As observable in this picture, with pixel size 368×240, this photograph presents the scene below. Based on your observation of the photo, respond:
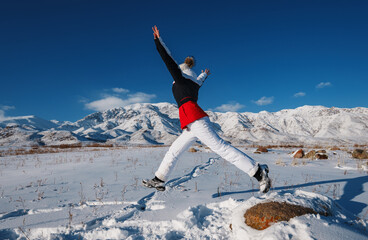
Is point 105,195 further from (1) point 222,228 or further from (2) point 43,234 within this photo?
(1) point 222,228

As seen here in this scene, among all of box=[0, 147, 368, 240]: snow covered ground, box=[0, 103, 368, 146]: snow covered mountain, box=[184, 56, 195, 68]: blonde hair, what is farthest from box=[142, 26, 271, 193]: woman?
box=[0, 103, 368, 146]: snow covered mountain

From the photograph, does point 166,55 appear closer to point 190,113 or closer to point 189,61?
point 189,61

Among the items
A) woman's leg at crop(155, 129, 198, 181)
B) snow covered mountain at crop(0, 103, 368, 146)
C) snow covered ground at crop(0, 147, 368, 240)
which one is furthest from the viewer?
snow covered mountain at crop(0, 103, 368, 146)

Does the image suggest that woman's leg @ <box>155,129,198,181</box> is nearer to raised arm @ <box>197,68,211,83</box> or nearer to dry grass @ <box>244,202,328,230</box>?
raised arm @ <box>197,68,211,83</box>

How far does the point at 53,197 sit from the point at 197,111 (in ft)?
8.47

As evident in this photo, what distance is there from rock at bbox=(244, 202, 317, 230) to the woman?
2.62 ft

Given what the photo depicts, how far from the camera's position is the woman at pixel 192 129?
2703 millimetres

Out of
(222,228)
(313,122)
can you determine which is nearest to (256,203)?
(222,228)

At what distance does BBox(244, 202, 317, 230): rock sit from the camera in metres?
1.73

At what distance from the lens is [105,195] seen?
312 cm

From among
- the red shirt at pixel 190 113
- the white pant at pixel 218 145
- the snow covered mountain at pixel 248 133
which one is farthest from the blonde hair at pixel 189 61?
the snow covered mountain at pixel 248 133

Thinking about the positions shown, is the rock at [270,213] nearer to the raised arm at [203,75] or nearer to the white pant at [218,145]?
the white pant at [218,145]

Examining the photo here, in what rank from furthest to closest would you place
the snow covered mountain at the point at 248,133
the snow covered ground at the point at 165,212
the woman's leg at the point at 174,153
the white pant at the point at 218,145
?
the snow covered mountain at the point at 248,133 < the woman's leg at the point at 174,153 < the white pant at the point at 218,145 < the snow covered ground at the point at 165,212

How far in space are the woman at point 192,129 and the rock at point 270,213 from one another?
31.5 inches
